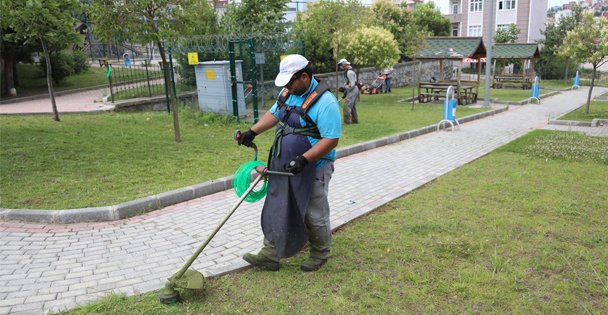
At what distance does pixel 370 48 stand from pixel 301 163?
15115 mm

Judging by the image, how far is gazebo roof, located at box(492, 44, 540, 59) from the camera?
27812 mm

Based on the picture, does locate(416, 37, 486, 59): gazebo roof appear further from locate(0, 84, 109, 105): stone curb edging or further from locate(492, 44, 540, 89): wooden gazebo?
locate(0, 84, 109, 105): stone curb edging

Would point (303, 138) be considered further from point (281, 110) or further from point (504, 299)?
point (504, 299)

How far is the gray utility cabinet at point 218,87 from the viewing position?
12180 millimetres

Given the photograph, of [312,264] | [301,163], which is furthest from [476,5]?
[301,163]

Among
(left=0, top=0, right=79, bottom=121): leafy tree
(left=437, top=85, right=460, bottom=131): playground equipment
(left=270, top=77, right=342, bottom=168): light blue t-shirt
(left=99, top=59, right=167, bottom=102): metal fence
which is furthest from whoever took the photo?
(left=99, top=59, right=167, bottom=102): metal fence

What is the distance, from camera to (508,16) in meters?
42.7

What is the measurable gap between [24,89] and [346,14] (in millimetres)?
13522

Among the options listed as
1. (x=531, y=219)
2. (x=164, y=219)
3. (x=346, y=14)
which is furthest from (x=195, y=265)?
(x=346, y=14)

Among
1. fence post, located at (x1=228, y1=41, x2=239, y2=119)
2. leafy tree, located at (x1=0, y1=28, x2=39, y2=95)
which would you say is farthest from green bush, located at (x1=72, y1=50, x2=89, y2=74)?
fence post, located at (x1=228, y1=41, x2=239, y2=119)

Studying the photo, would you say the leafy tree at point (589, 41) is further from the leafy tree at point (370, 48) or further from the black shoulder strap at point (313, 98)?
the black shoulder strap at point (313, 98)

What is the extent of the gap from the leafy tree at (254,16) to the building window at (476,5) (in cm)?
3197

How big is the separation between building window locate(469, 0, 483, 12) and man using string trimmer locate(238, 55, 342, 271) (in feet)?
153

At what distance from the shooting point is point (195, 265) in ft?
13.9
